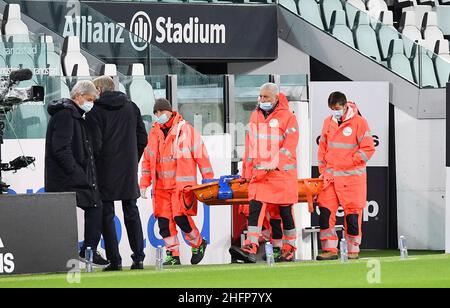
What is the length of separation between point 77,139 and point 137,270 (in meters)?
1.32

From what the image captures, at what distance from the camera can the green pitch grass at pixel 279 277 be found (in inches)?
496

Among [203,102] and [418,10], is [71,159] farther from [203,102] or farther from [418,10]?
[418,10]

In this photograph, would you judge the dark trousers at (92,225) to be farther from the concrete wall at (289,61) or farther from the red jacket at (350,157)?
the concrete wall at (289,61)

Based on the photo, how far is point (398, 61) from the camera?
23438 mm

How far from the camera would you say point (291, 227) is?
1698 centimetres

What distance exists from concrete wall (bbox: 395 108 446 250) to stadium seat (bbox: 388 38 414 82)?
2.46 feet

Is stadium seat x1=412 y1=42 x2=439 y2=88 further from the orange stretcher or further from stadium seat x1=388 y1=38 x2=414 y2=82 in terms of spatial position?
the orange stretcher

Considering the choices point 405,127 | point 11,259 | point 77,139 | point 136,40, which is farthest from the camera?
point 405,127

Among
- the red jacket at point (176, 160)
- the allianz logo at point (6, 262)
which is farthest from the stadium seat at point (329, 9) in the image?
the allianz logo at point (6, 262)

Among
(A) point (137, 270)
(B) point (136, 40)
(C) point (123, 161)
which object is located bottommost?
(A) point (137, 270)

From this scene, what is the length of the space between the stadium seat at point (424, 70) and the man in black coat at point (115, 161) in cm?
820

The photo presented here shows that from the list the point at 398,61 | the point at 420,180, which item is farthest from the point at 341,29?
the point at 420,180
